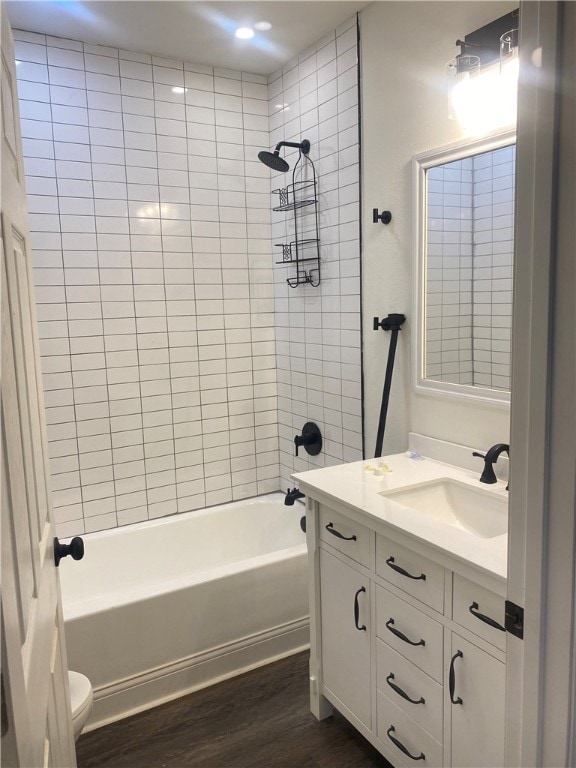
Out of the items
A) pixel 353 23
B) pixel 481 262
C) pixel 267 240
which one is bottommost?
pixel 481 262

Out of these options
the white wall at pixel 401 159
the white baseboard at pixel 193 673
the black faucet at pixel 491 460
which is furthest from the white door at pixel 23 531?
the white wall at pixel 401 159

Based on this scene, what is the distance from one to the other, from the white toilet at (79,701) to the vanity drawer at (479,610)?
3.54 ft

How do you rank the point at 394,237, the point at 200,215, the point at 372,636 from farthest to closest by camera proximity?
the point at 200,215 → the point at 394,237 → the point at 372,636

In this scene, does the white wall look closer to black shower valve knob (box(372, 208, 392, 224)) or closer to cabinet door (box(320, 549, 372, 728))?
black shower valve knob (box(372, 208, 392, 224))

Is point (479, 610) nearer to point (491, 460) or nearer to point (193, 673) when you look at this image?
point (491, 460)

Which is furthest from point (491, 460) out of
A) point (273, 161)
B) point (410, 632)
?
point (273, 161)

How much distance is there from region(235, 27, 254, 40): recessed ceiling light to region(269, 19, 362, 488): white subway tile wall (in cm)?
31

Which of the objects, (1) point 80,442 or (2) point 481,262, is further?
(1) point 80,442

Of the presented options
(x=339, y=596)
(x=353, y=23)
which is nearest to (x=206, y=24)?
(x=353, y=23)

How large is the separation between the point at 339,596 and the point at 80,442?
1588 mm

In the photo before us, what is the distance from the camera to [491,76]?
1.77 meters

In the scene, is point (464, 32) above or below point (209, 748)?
above

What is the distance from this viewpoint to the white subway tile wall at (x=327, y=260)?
98.2 inches

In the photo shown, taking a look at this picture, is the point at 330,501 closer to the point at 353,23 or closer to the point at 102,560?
the point at 102,560
